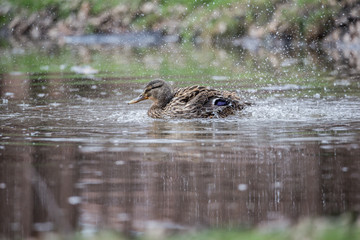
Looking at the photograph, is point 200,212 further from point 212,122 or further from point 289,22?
point 289,22

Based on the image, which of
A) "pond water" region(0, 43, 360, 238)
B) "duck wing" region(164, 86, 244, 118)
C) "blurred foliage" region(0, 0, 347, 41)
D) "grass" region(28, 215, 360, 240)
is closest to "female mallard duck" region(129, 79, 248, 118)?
"duck wing" region(164, 86, 244, 118)

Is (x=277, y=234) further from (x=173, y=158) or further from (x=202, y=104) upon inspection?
(x=202, y=104)

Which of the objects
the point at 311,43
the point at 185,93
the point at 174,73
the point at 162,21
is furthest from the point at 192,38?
the point at 185,93

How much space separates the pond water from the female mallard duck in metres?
0.28

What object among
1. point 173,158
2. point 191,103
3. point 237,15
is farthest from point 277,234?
point 237,15

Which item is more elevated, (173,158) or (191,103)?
(191,103)

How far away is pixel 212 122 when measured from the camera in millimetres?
13016

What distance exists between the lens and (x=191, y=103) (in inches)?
535

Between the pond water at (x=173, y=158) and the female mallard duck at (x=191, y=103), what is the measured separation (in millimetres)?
282

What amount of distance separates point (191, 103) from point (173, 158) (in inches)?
166

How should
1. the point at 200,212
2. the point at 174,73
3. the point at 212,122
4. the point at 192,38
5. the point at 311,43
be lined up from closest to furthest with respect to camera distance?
the point at 200,212
the point at 212,122
the point at 174,73
the point at 311,43
the point at 192,38

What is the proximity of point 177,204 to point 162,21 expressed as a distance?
33.5 meters

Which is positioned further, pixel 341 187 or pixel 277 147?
pixel 277 147

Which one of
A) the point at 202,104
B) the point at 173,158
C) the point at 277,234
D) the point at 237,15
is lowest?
the point at 277,234
